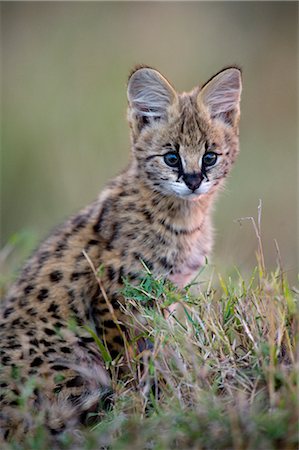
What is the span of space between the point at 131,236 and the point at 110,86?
5847 mm

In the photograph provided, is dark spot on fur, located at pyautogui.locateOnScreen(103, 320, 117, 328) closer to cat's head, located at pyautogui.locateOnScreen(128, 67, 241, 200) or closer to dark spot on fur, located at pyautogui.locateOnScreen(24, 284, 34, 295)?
dark spot on fur, located at pyautogui.locateOnScreen(24, 284, 34, 295)

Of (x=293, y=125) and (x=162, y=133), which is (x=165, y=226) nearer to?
(x=162, y=133)

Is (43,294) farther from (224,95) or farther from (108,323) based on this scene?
(224,95)

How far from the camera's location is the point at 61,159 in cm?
1010

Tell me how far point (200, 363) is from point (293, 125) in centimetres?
721

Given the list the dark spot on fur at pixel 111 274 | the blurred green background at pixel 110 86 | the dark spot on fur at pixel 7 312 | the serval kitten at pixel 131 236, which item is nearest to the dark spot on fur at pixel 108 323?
the serval kitten at pixel 131 236

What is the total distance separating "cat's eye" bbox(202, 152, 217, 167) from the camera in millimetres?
5121

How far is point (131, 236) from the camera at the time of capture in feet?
17.0

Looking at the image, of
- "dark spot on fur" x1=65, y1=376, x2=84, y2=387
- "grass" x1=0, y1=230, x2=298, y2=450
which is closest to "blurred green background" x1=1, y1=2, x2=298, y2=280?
"dark spot on fur" x1=65, y1=376, x2=84, y2=387

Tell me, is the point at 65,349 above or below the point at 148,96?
below

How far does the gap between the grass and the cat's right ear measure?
3.97ft

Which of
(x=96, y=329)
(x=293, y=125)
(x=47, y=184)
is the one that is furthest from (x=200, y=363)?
(x=293, y=125)

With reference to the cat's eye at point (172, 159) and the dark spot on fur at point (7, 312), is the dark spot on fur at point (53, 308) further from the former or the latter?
the cat's eye at point (172, 159)

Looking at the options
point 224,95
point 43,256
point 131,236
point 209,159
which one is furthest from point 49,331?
point 224,95
